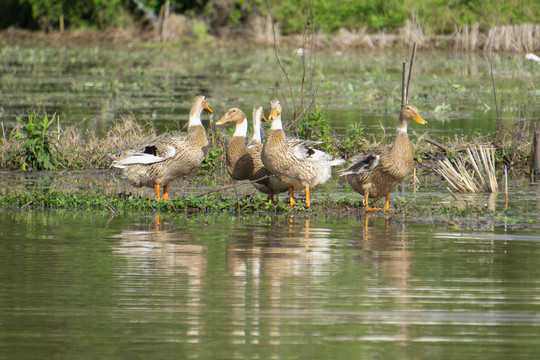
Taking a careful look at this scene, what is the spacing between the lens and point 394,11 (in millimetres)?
47031

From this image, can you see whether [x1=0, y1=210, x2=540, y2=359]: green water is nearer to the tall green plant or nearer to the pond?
the pond

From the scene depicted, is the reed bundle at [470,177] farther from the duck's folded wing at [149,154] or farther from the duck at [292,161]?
the duck's folded wing at [149,154]

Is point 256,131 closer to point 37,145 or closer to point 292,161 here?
point 292,161

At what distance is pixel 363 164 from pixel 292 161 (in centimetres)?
83

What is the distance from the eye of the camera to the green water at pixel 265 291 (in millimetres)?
6117

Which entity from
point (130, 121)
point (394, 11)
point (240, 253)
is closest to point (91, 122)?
point (130, 121)

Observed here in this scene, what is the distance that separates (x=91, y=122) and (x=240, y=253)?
11853 millimetres

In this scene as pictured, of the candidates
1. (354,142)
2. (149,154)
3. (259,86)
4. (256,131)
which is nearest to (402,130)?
(256,131)

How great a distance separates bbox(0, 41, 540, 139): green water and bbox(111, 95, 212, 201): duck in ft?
8.97

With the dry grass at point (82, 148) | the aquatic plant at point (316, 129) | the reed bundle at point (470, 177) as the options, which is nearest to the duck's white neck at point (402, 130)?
the reed bundle at point (470, 177)

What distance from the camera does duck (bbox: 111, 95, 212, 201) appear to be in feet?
38.7

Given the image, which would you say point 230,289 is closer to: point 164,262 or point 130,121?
point 164,262

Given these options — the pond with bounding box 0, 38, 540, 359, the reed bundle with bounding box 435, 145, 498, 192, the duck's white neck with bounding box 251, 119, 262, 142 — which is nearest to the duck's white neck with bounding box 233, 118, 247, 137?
A: the duck's white neck with bounding box 251, 119, 262, 142

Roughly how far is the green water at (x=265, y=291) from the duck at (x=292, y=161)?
0.88 meters
